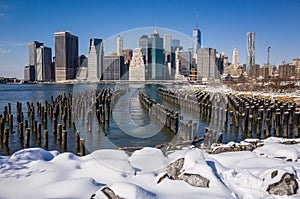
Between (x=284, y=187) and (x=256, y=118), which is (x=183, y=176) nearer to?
(x=284, y=187)

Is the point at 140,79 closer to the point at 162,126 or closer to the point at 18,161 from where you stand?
the point at 162,126

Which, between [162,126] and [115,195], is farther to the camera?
[162,126]

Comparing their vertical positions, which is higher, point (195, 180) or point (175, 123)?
point (195, 180)

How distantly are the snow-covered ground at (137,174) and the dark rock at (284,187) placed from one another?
0.09 m

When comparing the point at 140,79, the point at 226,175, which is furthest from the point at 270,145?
the point at 140,79

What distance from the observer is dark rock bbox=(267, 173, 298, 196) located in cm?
527

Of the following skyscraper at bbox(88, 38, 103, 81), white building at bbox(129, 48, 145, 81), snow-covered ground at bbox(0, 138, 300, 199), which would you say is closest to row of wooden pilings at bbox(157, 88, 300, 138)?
white building at bbox(129, 48, 145, 81)

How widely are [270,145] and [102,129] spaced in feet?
45.6

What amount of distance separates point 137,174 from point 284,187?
350cm

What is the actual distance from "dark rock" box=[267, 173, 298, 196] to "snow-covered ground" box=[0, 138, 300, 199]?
9cm

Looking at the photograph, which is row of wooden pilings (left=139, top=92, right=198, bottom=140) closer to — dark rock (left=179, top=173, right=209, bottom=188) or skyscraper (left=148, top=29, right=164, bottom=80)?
skyscraper (left=148, top=29, right=164, bottom=80)

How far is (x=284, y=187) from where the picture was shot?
531cm

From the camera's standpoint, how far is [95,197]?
5.08 metres

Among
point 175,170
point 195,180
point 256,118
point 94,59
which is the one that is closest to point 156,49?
point 94,59
